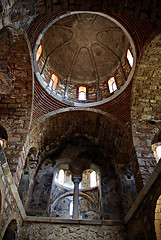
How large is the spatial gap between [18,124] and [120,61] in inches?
237

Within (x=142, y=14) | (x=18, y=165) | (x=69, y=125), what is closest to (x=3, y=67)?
(x=18, y=165)

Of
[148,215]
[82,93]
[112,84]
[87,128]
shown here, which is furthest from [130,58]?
[148,215]

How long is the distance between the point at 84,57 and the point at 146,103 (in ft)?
16.3

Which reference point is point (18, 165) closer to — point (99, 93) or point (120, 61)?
point (99, 93)

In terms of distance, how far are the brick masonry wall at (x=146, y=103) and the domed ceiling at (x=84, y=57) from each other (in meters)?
1.57

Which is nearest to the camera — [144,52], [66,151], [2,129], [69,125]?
[144,52]

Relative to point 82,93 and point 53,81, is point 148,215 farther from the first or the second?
point 53,81

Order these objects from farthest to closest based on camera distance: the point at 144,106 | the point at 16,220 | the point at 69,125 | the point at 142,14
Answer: the point at 69,125 → the point at 144,106 → the point at 16,220 → the point at 142,14

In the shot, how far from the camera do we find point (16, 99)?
7.29 m

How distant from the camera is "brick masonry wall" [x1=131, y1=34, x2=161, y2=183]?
6.20m

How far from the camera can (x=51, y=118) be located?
320 inches

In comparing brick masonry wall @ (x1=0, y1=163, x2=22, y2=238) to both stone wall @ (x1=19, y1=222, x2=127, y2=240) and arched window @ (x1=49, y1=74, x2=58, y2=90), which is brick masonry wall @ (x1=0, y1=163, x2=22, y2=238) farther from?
arched window @ (x1=49, y1=74, x2=58, y2=90)

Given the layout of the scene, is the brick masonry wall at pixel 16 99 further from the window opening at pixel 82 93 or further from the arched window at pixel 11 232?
the window opening at pixel 82 93

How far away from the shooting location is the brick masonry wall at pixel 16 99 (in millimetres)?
5871
